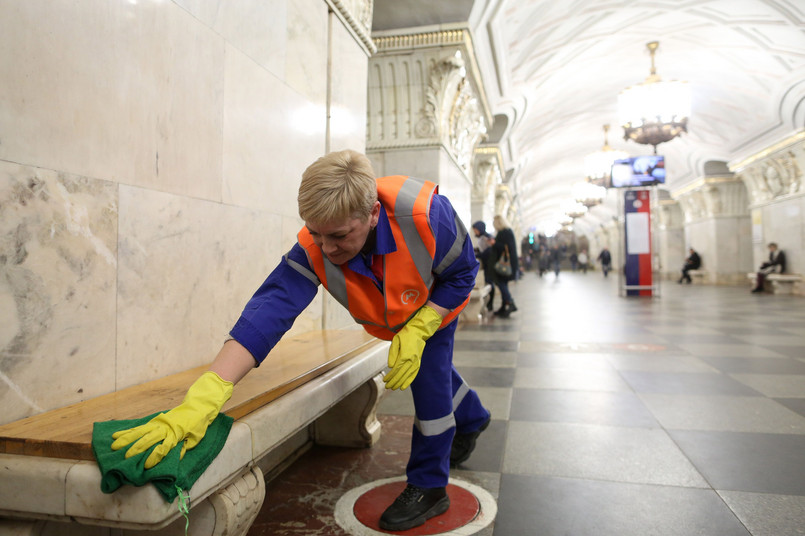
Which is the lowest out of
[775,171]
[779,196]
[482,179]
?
[779,196]

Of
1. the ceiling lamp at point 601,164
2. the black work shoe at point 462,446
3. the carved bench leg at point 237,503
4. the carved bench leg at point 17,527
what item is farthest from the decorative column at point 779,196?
the carved bench leg at point 17,527

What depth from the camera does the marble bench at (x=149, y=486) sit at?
1.12 m

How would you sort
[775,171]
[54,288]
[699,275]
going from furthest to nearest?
[699,275] → [775,171] → [54,288]

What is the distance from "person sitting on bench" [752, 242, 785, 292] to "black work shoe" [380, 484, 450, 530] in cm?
1687

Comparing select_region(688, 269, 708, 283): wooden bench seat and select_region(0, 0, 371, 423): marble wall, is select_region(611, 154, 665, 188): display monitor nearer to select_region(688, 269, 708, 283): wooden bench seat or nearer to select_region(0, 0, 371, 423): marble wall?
select_region(688, 269, 708, 283): wooden bench seat

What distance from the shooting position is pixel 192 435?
4.08 feet

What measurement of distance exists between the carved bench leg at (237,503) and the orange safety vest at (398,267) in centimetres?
65

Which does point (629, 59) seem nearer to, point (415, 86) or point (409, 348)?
point (415, 86)

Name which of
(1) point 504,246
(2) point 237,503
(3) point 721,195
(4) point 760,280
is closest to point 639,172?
(4) point 760,280

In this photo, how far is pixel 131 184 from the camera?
1771 mm

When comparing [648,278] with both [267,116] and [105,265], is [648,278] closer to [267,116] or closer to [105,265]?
[267,116]

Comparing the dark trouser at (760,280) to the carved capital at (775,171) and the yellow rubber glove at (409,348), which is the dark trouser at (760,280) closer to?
the carved capital at (775,171)

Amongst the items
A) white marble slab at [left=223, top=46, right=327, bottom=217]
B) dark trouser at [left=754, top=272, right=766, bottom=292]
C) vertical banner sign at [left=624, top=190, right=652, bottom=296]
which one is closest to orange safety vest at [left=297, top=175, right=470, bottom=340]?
white marble slab at [left=223, top=46, right=327, bottom=217]

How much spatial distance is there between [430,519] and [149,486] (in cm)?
118
